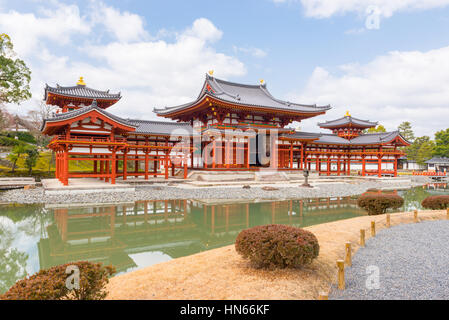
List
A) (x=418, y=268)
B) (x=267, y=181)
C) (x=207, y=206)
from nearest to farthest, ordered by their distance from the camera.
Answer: (x=418, y=268) < (x=207, y=206) < (x=267, y=181)

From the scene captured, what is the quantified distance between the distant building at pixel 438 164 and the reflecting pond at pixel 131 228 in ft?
162

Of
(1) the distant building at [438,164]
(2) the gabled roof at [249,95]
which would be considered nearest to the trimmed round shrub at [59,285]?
(2) the gabled roof at [249,95]

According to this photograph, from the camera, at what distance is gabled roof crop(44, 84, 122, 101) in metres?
26.3

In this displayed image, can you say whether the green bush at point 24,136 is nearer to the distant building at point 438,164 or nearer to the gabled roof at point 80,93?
the gabled roof at point 80,93

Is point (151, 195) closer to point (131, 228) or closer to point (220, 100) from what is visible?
point (131, 228)

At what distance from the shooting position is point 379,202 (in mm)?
13070

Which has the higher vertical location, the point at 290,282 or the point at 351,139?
the point at 351,139

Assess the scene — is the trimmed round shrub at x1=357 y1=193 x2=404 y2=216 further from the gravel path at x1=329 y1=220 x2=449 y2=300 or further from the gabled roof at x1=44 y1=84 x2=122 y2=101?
the gabled roof at x1=44 y1=84 x2=122 y2=101

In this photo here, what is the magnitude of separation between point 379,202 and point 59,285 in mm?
13465

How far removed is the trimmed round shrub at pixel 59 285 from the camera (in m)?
3.37
